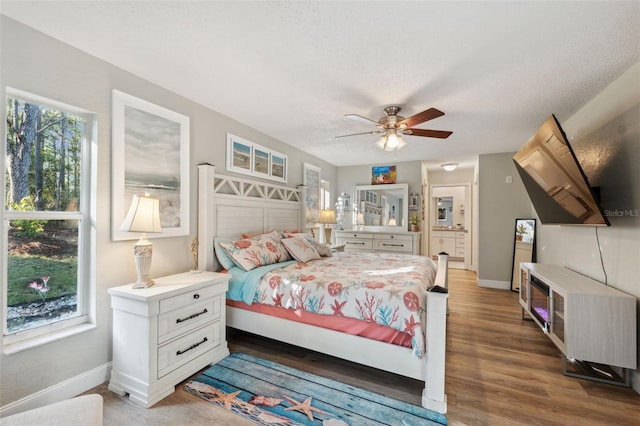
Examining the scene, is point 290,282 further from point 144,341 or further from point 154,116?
point 154,116

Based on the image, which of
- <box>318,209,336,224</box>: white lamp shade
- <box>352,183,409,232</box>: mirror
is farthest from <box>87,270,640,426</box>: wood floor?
<box>352,183,409,232</box>: mirror

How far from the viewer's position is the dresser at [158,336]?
70.4 inches

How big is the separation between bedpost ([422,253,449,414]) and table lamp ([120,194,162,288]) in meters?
2.02

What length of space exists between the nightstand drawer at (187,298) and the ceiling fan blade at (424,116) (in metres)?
2.35

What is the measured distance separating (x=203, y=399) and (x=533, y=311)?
337 cm

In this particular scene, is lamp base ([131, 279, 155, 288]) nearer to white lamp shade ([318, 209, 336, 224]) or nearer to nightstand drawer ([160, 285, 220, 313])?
nightstand drawer ([160, 285, 220, 313])

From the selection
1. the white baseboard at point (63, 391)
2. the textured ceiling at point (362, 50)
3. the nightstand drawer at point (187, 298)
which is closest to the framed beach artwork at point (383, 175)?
the textured ceiling at point (362, 50)

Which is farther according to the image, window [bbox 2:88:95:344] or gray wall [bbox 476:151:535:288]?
gray wall [bbox 476:151:535:288]

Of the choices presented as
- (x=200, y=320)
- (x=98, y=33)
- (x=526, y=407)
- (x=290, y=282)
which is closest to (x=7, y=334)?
(x=200, y=320)

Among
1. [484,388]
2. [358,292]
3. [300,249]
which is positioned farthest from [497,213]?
[358,292]

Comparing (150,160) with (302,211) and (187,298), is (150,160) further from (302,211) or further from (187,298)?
(302,211)

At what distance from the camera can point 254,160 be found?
353cm

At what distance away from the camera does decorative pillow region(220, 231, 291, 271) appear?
2.70 metres

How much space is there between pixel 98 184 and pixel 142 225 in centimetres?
47
